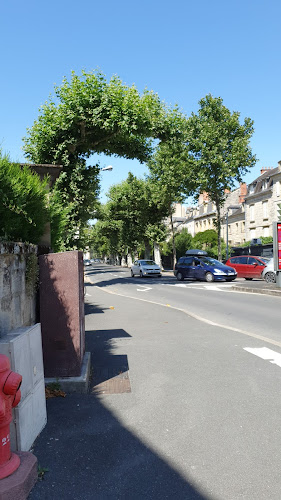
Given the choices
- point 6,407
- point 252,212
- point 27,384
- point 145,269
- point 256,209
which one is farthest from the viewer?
point 252,212

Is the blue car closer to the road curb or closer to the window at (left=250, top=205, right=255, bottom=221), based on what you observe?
the road curb

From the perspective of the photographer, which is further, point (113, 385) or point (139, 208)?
point (139, 208)

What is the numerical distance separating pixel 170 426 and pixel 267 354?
304cm

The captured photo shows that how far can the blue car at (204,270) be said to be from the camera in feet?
80.3

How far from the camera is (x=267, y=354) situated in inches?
239

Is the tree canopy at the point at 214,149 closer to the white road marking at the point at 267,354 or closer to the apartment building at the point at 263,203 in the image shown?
the apartment building at the point at 263,203

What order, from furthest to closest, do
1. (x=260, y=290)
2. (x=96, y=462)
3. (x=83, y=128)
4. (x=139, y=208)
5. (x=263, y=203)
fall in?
(x=263, y=203)
(x=139, y=208)
(x=83, y=128)
(x=260, y=290)
(x=96, y=462)

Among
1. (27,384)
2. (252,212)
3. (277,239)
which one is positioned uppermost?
(252,212)

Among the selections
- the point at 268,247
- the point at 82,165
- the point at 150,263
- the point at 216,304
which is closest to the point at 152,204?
the point at 150,263

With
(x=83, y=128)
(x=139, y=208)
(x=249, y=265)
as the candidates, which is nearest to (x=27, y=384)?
(x=83, y=128)

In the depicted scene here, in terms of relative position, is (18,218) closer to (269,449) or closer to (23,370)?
(23,370)

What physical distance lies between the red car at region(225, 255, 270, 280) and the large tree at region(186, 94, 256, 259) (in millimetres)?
9082

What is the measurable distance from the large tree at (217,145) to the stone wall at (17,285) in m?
31.7

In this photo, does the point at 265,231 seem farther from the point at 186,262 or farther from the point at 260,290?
the point at 260,290
